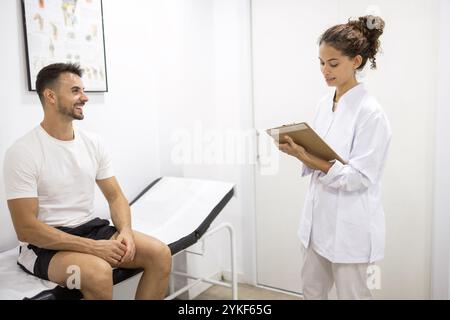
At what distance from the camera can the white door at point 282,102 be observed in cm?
227

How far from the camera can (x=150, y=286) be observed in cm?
160

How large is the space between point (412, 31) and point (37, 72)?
1871mm

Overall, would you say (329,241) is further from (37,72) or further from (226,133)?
(37,72)

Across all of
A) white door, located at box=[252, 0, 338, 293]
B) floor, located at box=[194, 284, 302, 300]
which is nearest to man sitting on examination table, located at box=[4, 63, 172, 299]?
floor, located at box=[194, 284, 302, 300]

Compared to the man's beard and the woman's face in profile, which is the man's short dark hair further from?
the woman's face in profile

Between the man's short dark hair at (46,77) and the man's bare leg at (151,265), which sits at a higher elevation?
the man's short dark hair at (46,77)

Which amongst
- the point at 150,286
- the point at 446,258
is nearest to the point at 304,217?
the point at 150,286

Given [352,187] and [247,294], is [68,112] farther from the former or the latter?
[247,294]

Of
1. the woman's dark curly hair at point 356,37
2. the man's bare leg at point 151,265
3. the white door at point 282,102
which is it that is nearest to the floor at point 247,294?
the white door at point 282,102

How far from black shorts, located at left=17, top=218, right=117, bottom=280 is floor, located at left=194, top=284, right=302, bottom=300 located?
1120 mm

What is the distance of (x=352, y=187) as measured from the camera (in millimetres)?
1451

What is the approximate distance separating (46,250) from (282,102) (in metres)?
1.61

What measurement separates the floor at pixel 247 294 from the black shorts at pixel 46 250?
3.68ft

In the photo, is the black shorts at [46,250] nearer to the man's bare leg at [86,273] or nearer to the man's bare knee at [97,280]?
the man's bare leg at [86,273]
